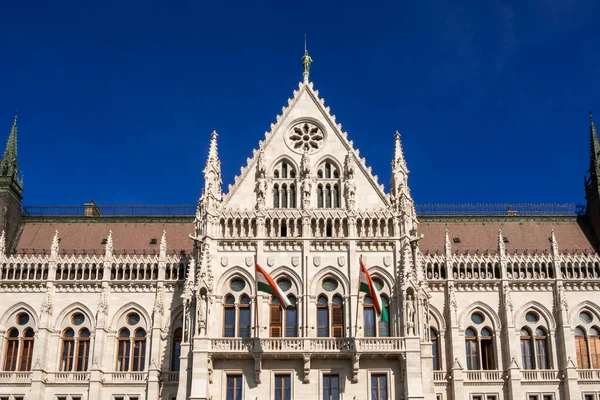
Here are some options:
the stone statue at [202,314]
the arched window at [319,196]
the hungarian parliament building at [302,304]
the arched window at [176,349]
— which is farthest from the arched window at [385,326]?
the arched window at [176,349]

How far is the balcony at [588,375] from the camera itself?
182ft

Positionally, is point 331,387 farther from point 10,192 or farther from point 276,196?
point 10,192

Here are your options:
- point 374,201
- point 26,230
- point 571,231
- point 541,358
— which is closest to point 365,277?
point 374,201

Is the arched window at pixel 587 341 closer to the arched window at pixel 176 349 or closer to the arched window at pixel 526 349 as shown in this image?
the arched window at pixel 526 349

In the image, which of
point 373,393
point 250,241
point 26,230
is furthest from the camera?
point 26,230

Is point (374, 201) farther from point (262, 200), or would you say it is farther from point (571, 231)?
point (571, 231)

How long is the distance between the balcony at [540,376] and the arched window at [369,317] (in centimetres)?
1141

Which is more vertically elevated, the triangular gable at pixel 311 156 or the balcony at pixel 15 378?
the triangular gable at pixel 311 156

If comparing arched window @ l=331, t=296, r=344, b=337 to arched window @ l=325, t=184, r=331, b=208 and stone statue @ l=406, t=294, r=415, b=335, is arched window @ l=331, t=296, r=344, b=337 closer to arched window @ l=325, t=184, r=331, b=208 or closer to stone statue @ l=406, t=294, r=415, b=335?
stone statue @ l=406, t=294, r=415, b=335

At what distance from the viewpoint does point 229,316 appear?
52.2m

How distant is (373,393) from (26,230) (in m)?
30.1

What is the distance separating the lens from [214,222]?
176ft

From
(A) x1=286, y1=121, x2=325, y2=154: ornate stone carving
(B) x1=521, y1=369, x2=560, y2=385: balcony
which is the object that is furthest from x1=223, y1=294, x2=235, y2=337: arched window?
(B) x1=521, y1=369, x2=560, y2=385: balcony

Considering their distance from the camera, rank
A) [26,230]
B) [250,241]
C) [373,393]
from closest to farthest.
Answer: [373,393]
[250,241]
[26,230]
